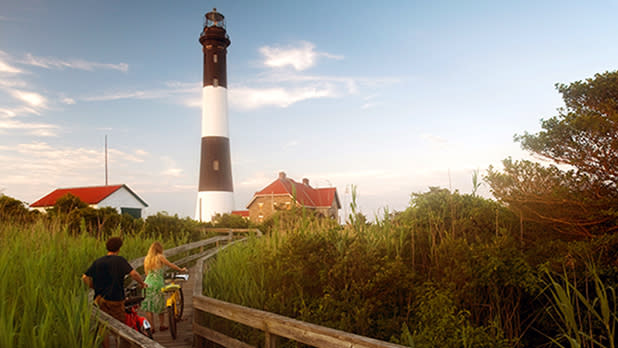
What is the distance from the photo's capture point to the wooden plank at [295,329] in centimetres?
392

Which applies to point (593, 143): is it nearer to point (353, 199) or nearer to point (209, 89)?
point (353, 199)

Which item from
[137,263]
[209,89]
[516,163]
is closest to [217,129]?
[209,89]

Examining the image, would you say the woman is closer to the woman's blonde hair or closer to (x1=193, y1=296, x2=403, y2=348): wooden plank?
the woman's blonde hair

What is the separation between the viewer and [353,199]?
278 inches

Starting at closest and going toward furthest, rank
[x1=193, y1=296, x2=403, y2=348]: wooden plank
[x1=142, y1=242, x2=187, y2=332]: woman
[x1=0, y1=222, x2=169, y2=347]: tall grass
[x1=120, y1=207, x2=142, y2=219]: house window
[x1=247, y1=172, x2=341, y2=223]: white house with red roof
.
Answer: [x1=0, y1=222, x2=169, y2=347]: tall grass
[x1=193, y1=296, x2=403, y2=348]: wooden plank
[x1=142, y1=242, x2=187, y2=332]: woman
[x1=120, y1=207, x2=142, y2=219]: house window
[x1=247, y1=172, x2=341, y2=223]: white house with red roof

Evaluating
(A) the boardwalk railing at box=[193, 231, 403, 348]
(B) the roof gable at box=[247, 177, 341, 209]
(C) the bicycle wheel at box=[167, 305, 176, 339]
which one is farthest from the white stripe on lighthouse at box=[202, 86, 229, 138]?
(C) the bicycle wheel at box=[167, 305, 176, 339]

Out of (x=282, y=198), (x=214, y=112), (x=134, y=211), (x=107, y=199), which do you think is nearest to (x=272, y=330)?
(x=214, y=112)

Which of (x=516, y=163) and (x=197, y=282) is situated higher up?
(x=516, y=163)

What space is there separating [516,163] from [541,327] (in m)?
2.84

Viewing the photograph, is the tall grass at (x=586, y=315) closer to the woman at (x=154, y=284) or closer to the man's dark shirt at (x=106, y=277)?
the man's dark shirt at (x=106, y=277)

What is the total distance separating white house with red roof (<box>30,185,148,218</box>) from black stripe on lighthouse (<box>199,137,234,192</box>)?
23.4ft

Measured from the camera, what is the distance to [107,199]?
3603 cm

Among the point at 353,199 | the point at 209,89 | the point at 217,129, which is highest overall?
the point at 209,89

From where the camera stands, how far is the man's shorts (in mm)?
5508
